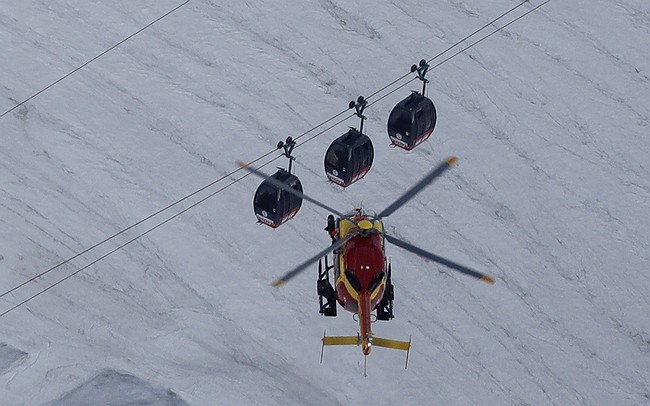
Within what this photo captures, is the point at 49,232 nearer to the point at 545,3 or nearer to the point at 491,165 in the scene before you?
the point at 491,165

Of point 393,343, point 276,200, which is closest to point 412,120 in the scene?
point 276,200

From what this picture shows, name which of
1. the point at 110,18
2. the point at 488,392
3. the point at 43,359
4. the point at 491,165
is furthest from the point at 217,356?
the point at 110,18

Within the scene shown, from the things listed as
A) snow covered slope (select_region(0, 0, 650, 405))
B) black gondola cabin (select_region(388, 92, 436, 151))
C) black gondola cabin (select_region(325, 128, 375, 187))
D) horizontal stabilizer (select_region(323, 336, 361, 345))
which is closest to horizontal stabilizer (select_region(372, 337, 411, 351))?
horizontal stabilizer (select_region(323, 336, 361, 345))

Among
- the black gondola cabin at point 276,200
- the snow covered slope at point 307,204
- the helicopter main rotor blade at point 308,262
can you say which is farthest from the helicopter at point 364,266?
the snow covered slope at point 307,204

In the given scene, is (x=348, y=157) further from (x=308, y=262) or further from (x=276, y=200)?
(x=308, y=262)

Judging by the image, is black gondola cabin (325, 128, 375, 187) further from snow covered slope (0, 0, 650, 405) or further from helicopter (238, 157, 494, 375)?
snow covered slope (0, 0, 650, 405)
